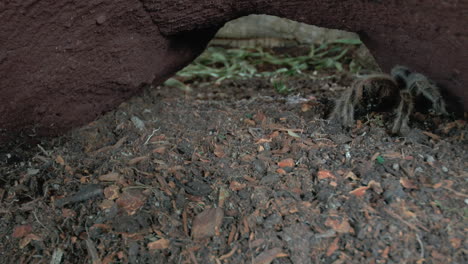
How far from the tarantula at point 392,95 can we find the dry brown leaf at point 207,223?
74cm

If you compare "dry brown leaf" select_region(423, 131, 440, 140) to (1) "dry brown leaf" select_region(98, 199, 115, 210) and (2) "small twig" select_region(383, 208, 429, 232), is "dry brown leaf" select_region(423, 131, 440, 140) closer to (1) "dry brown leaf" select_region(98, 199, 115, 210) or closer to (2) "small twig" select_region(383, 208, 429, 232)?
(2) "small twig" select_region(383, 208, 429, 232)

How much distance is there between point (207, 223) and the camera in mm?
1606

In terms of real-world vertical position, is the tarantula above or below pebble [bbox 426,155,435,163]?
above

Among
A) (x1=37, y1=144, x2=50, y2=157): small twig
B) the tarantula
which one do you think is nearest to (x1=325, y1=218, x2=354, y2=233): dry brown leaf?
the tarantula

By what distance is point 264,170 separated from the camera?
1.83 meters

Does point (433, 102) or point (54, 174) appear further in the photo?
point (433, 102)

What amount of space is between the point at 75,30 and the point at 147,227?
85 cm

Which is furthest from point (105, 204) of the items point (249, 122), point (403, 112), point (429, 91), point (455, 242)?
point (429, 91)

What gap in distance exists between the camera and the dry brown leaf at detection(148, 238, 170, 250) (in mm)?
1538

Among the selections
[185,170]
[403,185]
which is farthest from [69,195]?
[403,185]

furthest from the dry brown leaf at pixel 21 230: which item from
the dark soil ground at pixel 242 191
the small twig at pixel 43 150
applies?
the small twig at pixel 43 150

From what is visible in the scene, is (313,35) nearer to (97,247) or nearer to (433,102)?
(433,102)

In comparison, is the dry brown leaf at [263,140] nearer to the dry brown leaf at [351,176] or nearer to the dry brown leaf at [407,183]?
the dry brown leaf at [351,176]

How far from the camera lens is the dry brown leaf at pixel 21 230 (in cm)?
166
